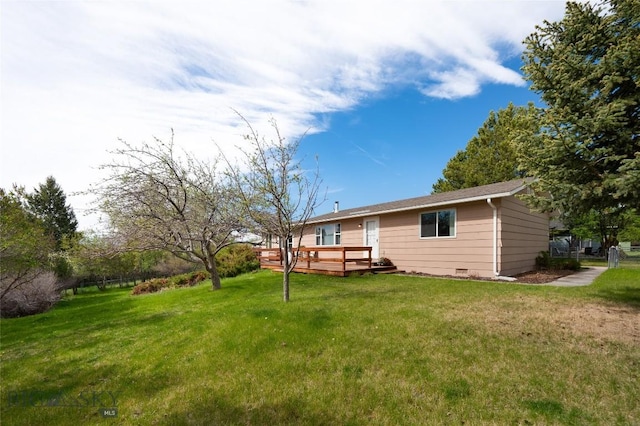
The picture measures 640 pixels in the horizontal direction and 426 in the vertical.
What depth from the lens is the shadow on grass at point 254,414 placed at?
10.3ft

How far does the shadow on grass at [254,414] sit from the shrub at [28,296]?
14.6 meters

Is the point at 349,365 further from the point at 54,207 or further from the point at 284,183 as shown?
the point at 54,207

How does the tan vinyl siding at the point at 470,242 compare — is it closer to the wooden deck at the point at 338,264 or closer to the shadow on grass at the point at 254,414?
the wooden deck at the point at 338,264

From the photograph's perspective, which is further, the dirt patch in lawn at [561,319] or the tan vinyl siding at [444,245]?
the tan vinyl siding at [444,245]

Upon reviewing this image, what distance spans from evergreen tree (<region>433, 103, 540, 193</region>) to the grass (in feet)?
59.4

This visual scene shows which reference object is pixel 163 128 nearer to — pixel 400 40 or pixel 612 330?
pixel 400 40

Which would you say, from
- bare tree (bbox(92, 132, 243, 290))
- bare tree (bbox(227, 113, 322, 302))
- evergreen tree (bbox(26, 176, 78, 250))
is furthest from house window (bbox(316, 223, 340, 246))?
evergreen tree (bbox(26, 176, 78, 250))

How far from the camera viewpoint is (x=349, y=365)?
4156 millimetres

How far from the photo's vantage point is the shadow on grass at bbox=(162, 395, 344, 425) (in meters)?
3.13

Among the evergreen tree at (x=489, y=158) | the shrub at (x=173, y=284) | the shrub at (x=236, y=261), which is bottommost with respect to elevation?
the shrub at (x=173, y=284)

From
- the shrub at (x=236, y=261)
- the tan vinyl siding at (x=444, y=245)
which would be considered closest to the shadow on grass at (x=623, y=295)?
the tan vinyl siding at (x=444, y=245)

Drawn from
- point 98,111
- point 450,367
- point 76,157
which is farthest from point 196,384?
point 76,157

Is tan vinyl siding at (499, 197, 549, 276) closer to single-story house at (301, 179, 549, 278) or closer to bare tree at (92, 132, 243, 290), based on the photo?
single-story house at (301, 179, 549, 278)

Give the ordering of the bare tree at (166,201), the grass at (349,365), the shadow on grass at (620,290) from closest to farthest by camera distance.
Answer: the grass at (349,365)
the shadow on grass at (620,290)
the bare tree at (166,201)
